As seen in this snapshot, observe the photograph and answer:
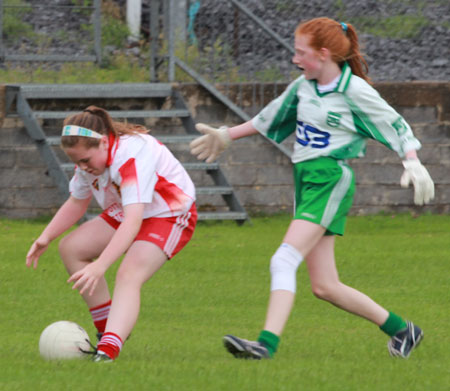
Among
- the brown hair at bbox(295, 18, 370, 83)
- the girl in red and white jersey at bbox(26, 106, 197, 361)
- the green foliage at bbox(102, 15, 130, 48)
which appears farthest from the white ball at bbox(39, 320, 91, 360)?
Result: the green foliage at bbox(102, 15, 130, 48)

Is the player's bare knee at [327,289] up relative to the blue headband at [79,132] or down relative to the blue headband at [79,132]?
down

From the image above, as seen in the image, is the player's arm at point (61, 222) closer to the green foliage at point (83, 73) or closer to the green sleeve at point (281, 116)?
the green sleeve at point (281, 116)

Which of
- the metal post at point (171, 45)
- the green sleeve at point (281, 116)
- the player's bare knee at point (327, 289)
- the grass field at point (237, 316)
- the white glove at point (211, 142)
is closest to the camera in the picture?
the grass field at point (237, 316)

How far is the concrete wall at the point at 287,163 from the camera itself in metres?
12.2

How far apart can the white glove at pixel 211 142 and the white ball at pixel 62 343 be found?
1.24m

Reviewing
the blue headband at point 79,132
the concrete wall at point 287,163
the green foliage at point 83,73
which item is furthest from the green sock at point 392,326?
the green foliage at point 83,73

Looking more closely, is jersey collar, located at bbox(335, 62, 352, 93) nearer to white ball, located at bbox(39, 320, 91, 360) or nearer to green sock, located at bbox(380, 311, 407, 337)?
green sock, located at bbox(380, 311, 407, 337)

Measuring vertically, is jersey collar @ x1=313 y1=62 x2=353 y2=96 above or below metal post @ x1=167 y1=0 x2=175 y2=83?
above

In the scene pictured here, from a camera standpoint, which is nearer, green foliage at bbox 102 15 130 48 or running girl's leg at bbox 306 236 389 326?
running girl's leg at bbox 306 236 389 326

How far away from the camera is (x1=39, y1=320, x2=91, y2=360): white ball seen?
5227 mm

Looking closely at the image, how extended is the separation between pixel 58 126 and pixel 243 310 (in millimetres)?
5469

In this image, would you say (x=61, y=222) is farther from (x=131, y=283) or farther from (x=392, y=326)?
(x=392, y=326)

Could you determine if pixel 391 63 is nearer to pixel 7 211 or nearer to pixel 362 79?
pixel 7 211

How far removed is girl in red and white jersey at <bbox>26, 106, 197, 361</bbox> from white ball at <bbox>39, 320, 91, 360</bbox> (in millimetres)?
215
